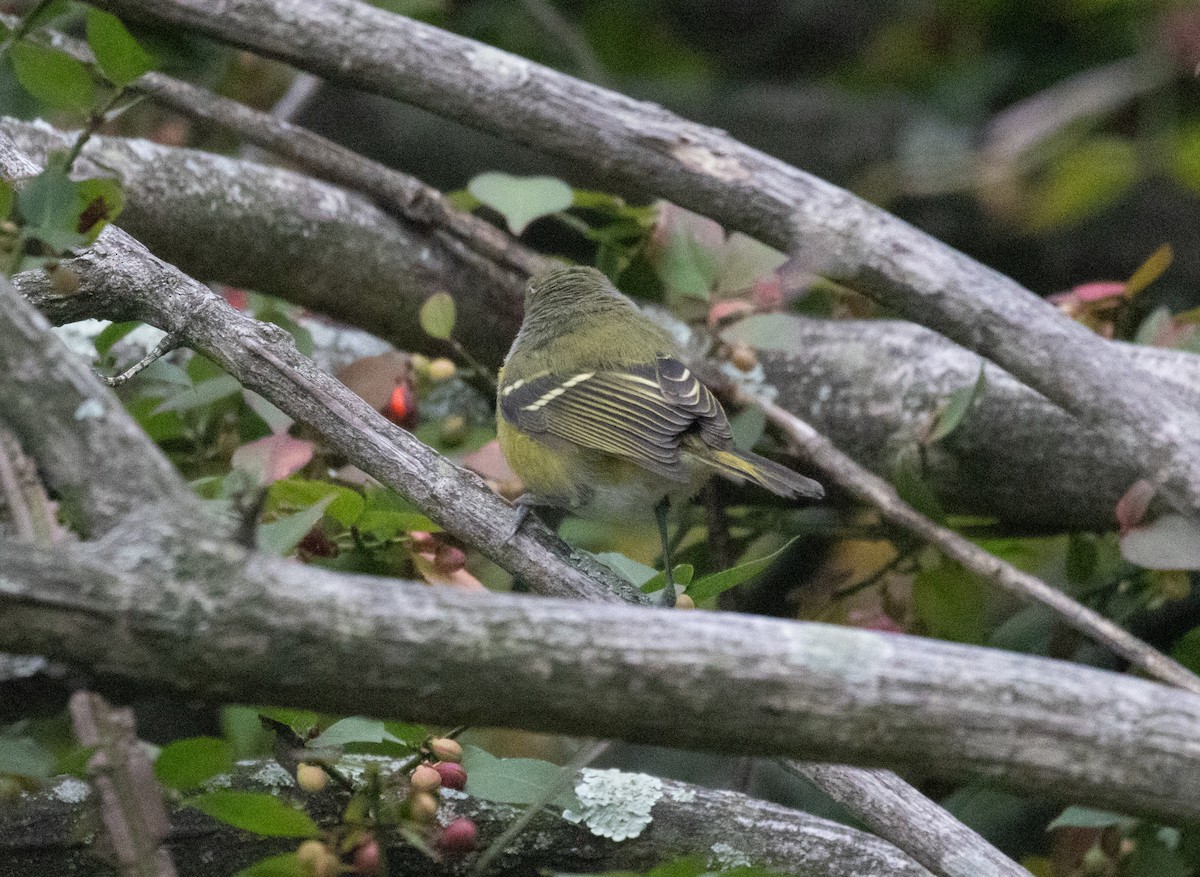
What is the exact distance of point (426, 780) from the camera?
175 cm

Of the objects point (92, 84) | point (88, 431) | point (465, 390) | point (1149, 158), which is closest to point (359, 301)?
point (465, 390)

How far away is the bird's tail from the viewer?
7.57 ft

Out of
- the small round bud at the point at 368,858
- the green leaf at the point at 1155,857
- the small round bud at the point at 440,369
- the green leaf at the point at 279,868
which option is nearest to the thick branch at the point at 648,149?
the small round bud at the point at 440,369

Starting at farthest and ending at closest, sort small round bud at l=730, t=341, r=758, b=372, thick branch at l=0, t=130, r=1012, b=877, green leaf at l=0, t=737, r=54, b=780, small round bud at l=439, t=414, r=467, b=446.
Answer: small round bud at l=730, t=341, r=758, b=372
small round bud at l=439, t=414, r=467, b=446
thick branch at l=0, t=130, r=1012, b=877
green leaf at l=0, t=737, r=54, b=780

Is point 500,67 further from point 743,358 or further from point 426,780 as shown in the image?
point 426,780

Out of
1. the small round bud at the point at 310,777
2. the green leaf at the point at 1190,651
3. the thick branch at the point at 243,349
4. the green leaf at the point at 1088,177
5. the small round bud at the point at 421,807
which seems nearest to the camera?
the small round bud at the point at 421,807

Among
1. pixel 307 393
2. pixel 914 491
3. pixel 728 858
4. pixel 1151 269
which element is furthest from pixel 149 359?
pixel 1151 269

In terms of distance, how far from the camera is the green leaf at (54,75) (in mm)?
1797

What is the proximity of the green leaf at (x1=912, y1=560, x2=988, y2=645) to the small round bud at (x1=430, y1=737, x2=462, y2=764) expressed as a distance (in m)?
1.39

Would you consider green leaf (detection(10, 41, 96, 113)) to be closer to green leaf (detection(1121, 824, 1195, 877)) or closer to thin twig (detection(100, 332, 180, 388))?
thin twig (detection(100, 332, 180, 388))

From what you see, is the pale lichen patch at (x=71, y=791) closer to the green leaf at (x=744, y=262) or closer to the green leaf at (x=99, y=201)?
the green leaf at (x=99, y=201)

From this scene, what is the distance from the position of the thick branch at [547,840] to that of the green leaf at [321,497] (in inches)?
16.6

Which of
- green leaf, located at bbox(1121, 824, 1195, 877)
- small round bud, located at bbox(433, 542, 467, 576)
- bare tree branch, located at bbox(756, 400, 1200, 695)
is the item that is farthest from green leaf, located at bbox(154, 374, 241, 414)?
green leaf, located at bbox(1121, 824, 1195, 877)

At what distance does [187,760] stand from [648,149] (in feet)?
6.39
